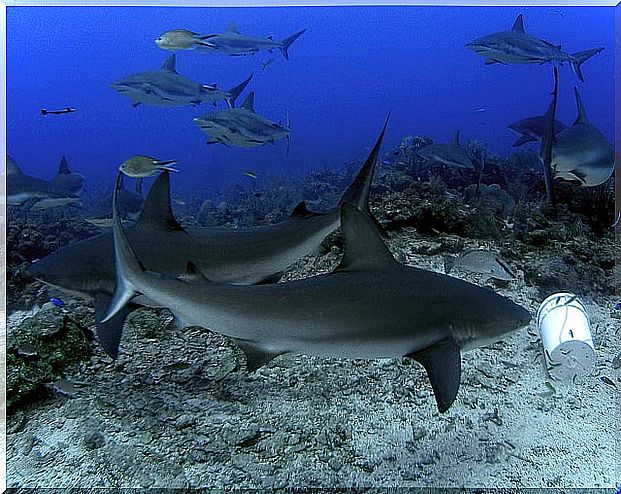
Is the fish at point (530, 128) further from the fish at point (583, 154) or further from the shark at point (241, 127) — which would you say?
the shark at point (241, 127)

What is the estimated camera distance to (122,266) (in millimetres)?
1927

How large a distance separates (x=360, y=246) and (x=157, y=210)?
3.89 feet

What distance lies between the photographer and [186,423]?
2170mm

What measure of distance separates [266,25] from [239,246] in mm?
29926

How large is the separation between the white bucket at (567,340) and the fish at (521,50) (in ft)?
8.06

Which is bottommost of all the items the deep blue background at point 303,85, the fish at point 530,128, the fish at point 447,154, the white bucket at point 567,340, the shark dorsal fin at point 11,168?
the deep blue background at point 303,85

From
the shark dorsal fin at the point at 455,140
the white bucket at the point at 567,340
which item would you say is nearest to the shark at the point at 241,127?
the shark dorsal fin at the point at 455,140

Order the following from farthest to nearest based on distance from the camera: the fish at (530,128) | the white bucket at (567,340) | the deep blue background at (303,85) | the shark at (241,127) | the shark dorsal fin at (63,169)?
the deep blue background at (303,85), the shark dorsal fin at (63,169), the shark at (241,127), the fish at (530,128), the white bucket at (567,340)

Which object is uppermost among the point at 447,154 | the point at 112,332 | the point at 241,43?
the point at 241,43

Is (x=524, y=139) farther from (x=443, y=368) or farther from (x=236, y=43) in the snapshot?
(x=443, y=368)

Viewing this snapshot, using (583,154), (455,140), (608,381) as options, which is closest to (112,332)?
(608,381)

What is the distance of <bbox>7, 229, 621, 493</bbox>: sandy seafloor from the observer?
74.8 inches

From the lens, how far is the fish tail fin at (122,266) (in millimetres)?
1868

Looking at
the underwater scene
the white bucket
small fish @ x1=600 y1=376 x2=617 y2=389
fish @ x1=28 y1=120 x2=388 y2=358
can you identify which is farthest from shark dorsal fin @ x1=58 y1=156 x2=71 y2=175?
small fish @ x1=600 y1=376 x2=617 y2=389
